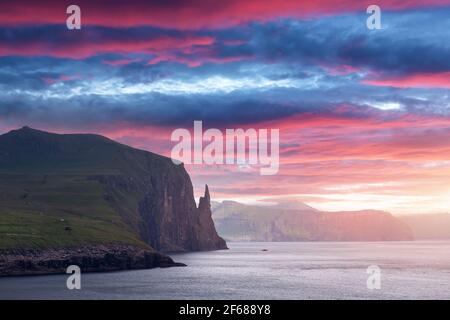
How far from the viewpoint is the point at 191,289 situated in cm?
17700

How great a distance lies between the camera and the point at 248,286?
189250mm

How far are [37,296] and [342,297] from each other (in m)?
80.7

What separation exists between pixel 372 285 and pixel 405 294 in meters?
23.9
